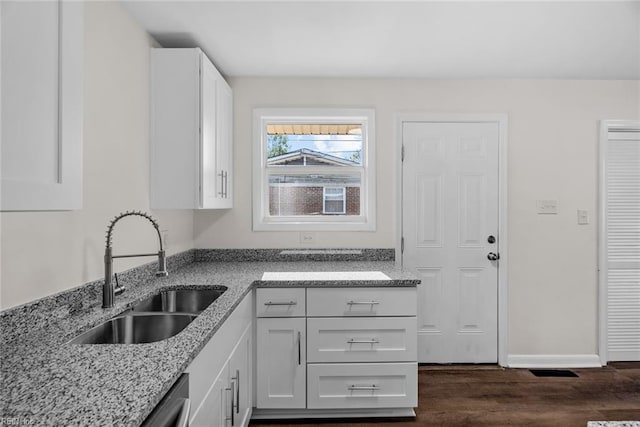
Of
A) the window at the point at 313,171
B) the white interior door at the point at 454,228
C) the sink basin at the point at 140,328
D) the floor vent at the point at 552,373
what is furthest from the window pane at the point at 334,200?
the floor vent at the point at 552,373

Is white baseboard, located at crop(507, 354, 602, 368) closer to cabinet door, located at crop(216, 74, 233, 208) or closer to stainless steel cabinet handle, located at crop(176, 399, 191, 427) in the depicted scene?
cabinet door, located at crop(216, 74, 233, 208)

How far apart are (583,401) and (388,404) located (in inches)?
55.2

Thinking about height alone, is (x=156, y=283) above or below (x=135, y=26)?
below

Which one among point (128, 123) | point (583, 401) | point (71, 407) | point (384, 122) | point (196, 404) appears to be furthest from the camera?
point (384, 122)

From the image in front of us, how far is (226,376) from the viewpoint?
5.65 ft

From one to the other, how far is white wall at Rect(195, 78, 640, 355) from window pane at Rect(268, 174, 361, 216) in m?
0.21

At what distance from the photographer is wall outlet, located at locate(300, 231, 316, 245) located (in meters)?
3.24

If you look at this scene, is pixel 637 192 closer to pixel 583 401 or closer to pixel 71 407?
pixel 583 401

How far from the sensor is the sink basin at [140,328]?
1.63 meters

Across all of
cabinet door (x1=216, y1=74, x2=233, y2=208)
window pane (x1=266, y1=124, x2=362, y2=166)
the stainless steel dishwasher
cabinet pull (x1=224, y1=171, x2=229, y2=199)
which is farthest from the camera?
window pane (x1=266, y1=124, x2=362, y2=166)

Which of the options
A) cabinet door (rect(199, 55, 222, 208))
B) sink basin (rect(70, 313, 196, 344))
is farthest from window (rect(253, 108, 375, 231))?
sink basin (rect(70, 313, 196, 344))

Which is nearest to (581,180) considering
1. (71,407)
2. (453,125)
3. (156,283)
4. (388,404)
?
(453,125)

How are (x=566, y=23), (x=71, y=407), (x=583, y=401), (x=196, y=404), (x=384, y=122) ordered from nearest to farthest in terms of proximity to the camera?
(x=71, y=407) → (x=196, y=404) → (x=566, y=23) → (x=583, y=401) → (x=384, y=122)

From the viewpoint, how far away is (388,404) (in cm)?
241
